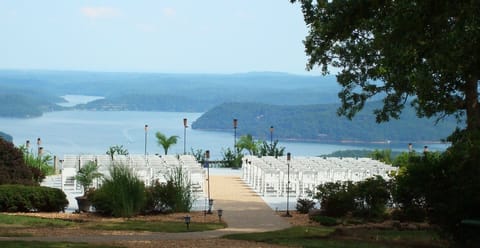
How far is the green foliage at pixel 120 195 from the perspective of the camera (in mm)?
18266

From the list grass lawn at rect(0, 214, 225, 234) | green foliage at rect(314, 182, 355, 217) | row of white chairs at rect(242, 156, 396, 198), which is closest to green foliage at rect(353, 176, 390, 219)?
green foliage at rect(314, 182, 355, 217)

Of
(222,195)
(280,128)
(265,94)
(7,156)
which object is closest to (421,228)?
(222,195)

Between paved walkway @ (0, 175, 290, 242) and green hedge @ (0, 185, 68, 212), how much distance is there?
154 inches

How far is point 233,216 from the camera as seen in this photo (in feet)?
61.9

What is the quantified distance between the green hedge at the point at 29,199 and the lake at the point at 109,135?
17.6 meters

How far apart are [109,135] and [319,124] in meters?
19.0

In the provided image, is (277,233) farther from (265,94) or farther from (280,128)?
(265,94)

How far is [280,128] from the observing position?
79.1 m

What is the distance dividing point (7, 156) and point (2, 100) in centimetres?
8506

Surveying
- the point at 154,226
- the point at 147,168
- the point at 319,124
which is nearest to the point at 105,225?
the point at 154,226

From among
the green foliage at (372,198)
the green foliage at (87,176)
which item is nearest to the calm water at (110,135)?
the green foliage at (87,176)

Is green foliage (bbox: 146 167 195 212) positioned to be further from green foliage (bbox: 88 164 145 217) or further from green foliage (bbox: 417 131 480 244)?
green foliage (bbox: 417 131 480 244)

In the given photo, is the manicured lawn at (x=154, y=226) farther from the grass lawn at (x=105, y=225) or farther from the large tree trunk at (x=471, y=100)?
the large tree trunk at (x=471, y=100)

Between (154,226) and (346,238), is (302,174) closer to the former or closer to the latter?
(154,226)
